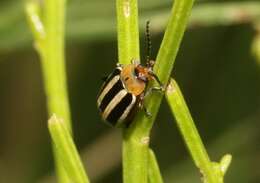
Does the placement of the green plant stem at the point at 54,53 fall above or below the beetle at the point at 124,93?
above

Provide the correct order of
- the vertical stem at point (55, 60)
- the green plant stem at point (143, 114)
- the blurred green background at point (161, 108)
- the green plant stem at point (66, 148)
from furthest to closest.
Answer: the blurred green background at point (161, 108), the vertical stem at point (55, 60), the green plant stem at point (66, 148), the green plant stem at point (143, 114)

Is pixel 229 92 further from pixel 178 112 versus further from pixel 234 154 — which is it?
pixel 178 112

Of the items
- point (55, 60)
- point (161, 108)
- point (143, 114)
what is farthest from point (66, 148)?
point (161, 108)

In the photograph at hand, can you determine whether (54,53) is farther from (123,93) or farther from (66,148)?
(66,148)

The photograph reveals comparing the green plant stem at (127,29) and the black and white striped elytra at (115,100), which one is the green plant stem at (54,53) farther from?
the green plant stem at (127,29)

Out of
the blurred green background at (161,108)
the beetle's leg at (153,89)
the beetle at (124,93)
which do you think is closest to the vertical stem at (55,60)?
the beetle at (124,93)

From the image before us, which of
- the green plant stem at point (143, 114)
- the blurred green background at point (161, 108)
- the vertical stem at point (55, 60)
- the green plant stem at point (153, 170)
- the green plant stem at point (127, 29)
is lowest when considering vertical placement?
the green plant stem at point (153, 170)
